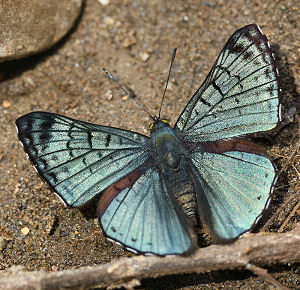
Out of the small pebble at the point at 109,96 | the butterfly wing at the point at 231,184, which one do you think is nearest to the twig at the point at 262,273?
the butterfly wing at the point at 231,184

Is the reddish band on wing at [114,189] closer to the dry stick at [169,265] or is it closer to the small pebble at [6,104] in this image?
the dry stick at [169,265]

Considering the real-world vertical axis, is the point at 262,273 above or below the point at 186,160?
below

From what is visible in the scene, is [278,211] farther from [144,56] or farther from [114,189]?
[144,56]

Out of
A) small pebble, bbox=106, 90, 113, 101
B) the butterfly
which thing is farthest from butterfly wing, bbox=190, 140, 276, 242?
small pebble, bbox=106, 90, 113, 101

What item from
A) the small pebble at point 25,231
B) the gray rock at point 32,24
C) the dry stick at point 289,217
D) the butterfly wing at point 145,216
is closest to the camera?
the butterfly wing at point 145,216

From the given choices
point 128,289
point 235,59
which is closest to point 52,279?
point 128,289

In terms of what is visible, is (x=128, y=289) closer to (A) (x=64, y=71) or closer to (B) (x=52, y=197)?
(B) (x=52, y=197)

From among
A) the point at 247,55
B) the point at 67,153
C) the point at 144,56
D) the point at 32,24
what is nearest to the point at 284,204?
the point at 247,55
